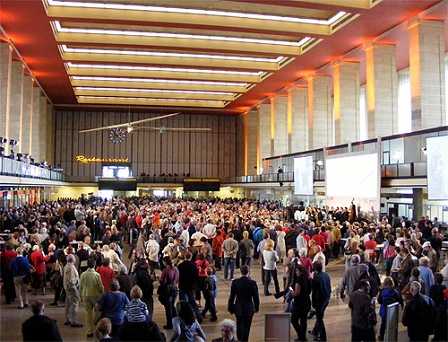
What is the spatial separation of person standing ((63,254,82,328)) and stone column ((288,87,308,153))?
32542 millimetres

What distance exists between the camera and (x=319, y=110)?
35250 mm

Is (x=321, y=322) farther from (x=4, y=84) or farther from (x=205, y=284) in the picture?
(x=4, y=84)

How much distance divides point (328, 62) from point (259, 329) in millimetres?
27117

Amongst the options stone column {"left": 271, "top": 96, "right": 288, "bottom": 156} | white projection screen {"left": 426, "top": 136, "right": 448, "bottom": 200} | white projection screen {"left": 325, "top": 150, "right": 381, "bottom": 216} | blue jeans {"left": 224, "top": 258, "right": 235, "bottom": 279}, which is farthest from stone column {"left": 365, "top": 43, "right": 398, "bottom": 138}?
blue jeans {"left": 224, "top": 258, "right": 235, "bottom": 279}

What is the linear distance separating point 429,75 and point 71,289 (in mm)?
20564

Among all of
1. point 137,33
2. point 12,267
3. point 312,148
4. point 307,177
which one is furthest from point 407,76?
point 12,267

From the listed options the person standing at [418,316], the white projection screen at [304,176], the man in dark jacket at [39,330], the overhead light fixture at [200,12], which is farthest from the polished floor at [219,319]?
the white projection screen at [304,176]

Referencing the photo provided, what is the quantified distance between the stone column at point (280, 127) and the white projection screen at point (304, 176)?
12.1 metres

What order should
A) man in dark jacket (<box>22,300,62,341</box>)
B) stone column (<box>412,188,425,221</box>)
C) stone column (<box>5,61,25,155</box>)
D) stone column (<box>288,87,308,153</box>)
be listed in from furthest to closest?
stone column (<box>288,87,308,153</box>) → stone column (<box>5,61,25,155</box>) → stone column (<box>412,188,425,221</box>) → man in dark jacket (<box>22,300,62,341</box>)

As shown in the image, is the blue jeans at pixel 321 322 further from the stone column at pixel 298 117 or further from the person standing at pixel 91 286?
the stone column at pixel 298 117

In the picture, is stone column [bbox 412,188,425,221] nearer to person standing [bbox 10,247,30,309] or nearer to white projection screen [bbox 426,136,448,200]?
white projection screen [bbox 426,136,448,200]

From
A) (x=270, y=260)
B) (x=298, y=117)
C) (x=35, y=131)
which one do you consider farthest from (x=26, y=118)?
(x=270, y=260)

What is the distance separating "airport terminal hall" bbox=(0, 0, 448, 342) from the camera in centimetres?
750

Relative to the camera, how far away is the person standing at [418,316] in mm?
6484
